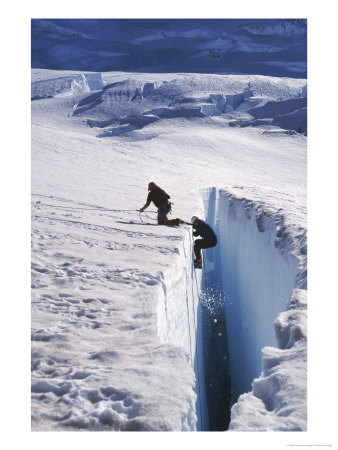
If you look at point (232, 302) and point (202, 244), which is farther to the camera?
point (232, 302)

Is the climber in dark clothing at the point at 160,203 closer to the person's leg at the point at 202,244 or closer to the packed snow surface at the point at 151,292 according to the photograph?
the packed snow surface at the point at 151,292

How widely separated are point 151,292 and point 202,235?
2.51 m

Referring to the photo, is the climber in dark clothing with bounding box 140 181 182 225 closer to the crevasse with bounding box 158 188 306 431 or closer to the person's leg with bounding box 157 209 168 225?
the person's leg with bounding box 157 209 168 225

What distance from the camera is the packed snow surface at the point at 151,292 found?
2.00 metres

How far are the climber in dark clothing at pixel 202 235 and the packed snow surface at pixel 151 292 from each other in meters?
0.12

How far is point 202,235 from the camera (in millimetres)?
5523

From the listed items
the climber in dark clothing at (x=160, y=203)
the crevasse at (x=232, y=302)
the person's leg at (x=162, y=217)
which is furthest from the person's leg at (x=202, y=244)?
the person's leg at (x=162, y=217)

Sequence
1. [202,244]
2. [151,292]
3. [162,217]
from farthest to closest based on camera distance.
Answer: [202,244], [162,217], [151,292]

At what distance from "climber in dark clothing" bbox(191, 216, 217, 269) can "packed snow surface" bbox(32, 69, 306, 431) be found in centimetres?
12

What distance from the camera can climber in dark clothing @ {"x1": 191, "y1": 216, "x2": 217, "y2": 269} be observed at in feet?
17.9

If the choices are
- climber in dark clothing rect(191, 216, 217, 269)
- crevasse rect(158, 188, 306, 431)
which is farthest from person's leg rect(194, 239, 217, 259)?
crevasse rect(158, 188, 306, 431)

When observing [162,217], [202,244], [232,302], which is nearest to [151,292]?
[162,217]

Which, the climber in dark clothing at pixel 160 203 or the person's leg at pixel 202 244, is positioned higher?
the climber in dark clothing at pixel 160 203

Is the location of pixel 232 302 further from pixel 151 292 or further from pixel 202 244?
pixel 151 292
